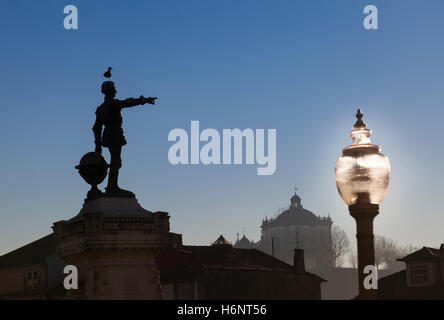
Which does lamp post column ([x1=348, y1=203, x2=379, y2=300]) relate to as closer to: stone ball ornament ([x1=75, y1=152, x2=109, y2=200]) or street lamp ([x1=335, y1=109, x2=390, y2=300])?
street lamp ([x1=335, y1=109, x2=390, y2=300])

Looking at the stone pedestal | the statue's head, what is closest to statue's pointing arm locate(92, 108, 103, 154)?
the statue's head

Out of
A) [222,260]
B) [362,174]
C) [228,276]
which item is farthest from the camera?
[222,260]

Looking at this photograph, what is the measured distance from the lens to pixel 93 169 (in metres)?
24.9

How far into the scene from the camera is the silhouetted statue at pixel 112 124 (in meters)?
25.5

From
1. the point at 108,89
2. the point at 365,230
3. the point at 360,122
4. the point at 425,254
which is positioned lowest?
the point at 365,230

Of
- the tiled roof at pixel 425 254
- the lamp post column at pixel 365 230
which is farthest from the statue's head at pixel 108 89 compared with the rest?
the tiled roof at pixel 425 254

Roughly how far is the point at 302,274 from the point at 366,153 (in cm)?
6786

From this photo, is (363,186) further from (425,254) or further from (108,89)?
(425,254)

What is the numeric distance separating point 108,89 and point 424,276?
38848 millimetres

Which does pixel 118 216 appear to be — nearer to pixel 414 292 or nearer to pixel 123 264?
pixel 123 264

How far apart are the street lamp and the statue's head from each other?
17.8m

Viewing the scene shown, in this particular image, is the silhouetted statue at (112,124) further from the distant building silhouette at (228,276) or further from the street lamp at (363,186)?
the distant building silhouette at (228,276)

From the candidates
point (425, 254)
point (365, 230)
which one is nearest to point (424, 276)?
point (425, 254)
